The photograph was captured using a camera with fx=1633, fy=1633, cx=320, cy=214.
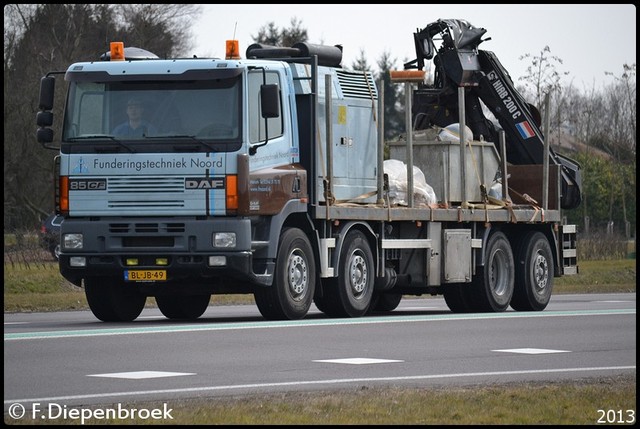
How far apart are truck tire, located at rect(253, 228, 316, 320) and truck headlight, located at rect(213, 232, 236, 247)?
867 millimetres

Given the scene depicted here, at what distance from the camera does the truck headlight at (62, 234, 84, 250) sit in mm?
19953

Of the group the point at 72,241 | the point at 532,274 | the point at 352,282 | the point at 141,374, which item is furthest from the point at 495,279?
the point at 141,374

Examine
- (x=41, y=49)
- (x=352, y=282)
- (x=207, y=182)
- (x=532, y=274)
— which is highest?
(x=41, y=49)

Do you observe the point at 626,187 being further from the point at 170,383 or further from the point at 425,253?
the point at 170,383

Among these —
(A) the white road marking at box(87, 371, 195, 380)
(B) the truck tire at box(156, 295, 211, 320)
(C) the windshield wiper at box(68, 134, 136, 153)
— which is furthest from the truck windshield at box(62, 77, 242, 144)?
(A) the white road marking at box(87, 371, 195, 380)

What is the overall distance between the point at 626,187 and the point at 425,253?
47181mm

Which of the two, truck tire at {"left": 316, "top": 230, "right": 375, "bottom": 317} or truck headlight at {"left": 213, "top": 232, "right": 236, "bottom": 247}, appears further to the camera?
truck tire at {"left": 316, "top": 230, "right": 375, "bottom": 317}

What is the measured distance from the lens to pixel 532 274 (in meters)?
25.6

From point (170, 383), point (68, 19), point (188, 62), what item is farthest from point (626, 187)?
point (170, 383)

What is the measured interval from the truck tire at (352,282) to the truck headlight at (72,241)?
3.44 m

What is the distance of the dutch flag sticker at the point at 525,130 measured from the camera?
2691 cm

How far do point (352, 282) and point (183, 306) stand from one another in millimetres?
2517

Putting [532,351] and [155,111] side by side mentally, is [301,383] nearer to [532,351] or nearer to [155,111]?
[532,351]

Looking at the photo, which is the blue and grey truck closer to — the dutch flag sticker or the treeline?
the dutch flag sticker
